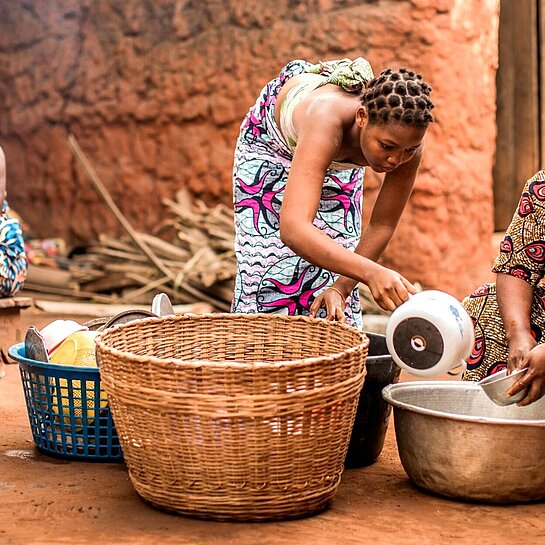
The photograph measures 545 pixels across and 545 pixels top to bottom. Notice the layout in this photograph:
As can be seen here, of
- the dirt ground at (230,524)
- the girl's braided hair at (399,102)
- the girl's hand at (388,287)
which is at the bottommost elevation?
the dirt ground at (230,524)

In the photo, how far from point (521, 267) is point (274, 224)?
87 centimetres

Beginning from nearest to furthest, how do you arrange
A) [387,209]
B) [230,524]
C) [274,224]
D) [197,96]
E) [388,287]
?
[230,524], [388,287], [387,209], [274,224], [197,96]

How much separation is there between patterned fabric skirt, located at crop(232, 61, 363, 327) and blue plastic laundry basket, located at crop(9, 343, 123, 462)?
2.21ft

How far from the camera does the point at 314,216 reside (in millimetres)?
2918

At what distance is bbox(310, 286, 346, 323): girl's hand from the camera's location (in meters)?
3.13

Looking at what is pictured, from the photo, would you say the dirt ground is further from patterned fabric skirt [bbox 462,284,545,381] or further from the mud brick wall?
the mud brick wall

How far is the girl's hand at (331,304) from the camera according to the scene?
3127mm

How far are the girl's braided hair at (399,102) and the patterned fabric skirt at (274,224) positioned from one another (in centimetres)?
59

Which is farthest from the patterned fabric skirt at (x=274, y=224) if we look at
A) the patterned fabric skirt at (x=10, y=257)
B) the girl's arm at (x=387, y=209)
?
the patterned fabric skirt at (x=10, y=257)

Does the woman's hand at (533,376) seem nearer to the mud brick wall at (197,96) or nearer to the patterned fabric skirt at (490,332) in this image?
the patterned fabric skirt at (490,332)

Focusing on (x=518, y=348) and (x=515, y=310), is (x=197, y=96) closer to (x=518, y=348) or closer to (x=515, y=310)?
(x=515, y=310)

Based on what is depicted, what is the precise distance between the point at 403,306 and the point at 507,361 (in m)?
0.66

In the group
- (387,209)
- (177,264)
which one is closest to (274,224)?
(387,209)

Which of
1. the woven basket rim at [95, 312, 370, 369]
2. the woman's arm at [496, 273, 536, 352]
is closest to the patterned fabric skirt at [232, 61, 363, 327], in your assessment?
the woven basket rim at [95, 312, 370, 369]
